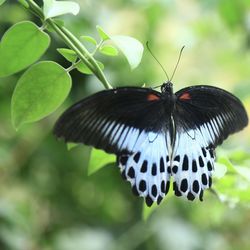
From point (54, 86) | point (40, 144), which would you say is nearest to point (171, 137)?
point (54, 86)

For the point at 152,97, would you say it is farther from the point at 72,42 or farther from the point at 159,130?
the point at 72,42

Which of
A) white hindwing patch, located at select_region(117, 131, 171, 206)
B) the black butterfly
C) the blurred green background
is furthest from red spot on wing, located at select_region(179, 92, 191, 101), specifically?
the blurred green background

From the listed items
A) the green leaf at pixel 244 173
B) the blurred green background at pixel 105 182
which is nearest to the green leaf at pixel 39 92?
the green leaf at pixel 244 173

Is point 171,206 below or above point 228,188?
below

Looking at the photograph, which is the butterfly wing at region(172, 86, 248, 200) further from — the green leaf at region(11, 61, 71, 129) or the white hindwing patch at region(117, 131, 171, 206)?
the green leaf at region(11, 61, 71, 129)

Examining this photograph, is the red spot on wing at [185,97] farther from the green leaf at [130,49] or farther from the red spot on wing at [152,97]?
the green leaf at [130,49]

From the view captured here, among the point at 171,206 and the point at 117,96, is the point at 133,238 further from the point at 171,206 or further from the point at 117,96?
the point at 117,96

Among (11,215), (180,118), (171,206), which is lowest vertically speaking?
(11,215)

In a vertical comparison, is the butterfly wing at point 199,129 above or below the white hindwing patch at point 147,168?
above
